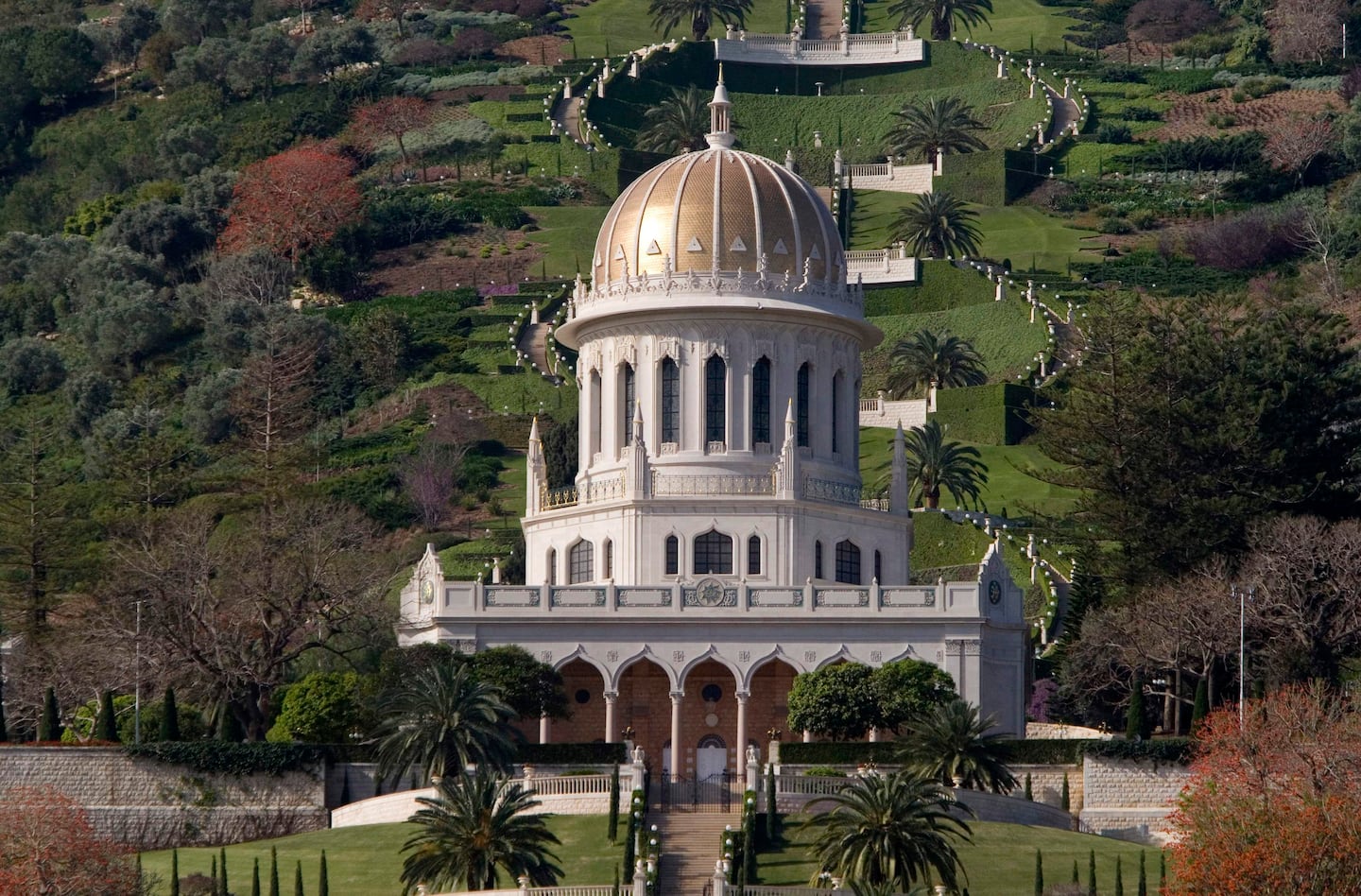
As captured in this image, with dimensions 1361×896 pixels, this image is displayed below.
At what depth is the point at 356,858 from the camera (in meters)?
79.4

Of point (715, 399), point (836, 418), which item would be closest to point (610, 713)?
point (715, 399)

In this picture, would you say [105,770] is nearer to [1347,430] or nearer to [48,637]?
[48,637]

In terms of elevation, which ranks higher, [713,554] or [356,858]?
[713,554]

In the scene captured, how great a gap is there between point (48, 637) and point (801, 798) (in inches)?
1260

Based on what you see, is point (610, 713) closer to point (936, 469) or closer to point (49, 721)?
point (49, 721)

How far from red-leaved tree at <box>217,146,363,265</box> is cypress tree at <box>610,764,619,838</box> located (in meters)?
92.1

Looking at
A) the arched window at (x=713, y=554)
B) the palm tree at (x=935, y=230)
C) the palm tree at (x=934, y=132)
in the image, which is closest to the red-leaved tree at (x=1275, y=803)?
the arched window at (x=713, y=554)

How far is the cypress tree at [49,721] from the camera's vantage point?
295 feet

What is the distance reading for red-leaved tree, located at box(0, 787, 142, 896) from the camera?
243 feet

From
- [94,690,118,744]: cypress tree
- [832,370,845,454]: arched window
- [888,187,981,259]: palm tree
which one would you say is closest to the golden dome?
[832,370,845,454]: arched window

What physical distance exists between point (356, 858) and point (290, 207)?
323 ft

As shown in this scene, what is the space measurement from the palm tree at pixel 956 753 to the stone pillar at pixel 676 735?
11.2 m

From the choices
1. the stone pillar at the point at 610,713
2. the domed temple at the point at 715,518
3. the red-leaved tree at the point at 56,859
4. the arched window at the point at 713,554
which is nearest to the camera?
the red-leaved tree at the point at 56,859

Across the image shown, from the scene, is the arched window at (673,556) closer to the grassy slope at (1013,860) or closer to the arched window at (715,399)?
the arched window at (715,399)
